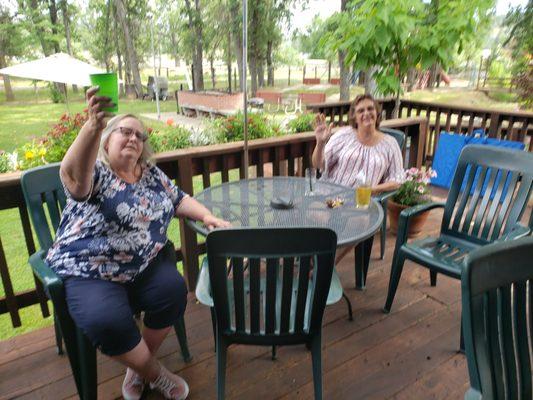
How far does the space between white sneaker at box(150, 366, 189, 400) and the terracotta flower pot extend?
6.55 ft

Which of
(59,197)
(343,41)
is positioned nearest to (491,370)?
(59,197)

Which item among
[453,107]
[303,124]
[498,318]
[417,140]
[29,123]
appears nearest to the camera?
[498,318]

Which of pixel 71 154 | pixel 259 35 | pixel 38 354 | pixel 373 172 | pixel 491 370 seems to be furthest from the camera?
pixel 259 35

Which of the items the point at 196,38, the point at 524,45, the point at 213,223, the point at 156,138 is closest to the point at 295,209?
the point at 213,223

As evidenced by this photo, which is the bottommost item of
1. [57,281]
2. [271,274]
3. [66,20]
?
[57,281]

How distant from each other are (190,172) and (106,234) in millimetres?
828

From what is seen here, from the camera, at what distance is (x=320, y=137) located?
2.36 m

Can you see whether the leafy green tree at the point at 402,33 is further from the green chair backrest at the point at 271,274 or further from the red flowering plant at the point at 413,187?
the green chair backrest at the point at 271,274

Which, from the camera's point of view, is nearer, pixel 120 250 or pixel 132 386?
pixel 120 250

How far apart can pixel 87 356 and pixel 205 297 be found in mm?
487

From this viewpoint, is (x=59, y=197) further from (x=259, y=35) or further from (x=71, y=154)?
(x=259, y=35)

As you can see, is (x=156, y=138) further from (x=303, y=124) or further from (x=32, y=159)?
(x=303, y=124)

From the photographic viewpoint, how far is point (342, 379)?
5.70 feet

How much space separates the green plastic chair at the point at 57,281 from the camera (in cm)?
142
